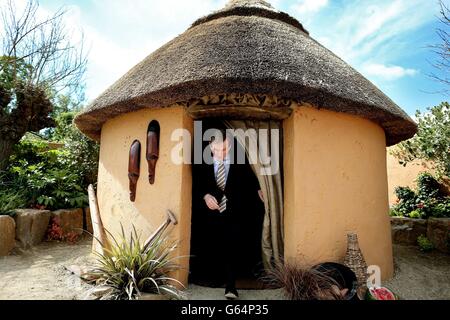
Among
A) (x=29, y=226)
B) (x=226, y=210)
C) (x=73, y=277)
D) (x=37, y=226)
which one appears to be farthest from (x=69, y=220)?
(x=226, y=210)

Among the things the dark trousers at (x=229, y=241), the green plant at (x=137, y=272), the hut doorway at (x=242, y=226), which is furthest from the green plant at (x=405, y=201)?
the green plant at (x=137, y=272)

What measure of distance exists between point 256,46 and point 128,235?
2.84 m

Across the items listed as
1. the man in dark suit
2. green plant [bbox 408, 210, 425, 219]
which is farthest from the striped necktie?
green plant [bbox 408, 210, 425, 219]

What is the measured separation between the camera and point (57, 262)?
4723 mm

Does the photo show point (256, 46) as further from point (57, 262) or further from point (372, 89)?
point (57, 262)

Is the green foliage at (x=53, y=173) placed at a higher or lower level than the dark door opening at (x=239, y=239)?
higher

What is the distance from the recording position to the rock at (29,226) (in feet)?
17.8

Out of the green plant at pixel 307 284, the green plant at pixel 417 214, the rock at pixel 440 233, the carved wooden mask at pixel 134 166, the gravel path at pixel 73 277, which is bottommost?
the gravel path at pixel 73 277

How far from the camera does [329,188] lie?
150 inches

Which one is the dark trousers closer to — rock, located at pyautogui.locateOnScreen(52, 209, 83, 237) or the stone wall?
the stone wall

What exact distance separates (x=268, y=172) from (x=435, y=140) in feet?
17.2

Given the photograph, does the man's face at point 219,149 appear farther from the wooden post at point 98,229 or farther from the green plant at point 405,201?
the green plant at point 405,201

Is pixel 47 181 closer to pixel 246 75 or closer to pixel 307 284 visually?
pixel 246 75
